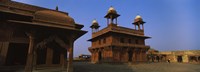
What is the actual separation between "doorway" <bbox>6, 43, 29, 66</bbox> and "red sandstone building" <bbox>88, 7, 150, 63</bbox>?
15.2m

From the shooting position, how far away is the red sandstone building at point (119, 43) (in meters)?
24.9

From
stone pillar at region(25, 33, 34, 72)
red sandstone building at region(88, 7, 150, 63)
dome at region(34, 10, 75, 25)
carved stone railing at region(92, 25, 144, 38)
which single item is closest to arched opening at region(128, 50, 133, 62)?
red sandstone building at region(88, 7, 150, 63)

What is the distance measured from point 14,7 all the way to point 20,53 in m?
4.25

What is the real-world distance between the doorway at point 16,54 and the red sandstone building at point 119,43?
15.2 meters

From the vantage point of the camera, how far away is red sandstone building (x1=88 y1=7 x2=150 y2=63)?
2491 cm

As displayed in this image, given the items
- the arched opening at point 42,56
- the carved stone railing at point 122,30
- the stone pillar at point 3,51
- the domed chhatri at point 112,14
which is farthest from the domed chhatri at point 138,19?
the stone pillar at point 3,51

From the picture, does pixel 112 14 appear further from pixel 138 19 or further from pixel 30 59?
pixel 30 59

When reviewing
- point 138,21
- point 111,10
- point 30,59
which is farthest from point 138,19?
point 30,59

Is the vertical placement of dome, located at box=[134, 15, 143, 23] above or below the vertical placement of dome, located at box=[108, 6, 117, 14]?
below

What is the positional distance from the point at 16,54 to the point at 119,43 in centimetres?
1759

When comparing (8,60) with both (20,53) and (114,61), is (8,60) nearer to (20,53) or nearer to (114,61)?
(20,53)

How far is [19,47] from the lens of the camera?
11141 mm

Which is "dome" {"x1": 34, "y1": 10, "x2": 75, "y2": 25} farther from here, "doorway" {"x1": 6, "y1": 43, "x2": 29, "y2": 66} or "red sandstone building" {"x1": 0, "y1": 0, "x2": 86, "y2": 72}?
"doorway" {"x1": 6, "y1": 43, "x2": 29, "y2": 66}

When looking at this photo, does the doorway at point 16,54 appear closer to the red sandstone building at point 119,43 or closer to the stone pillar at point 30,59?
the stone pillar at point 30,59
